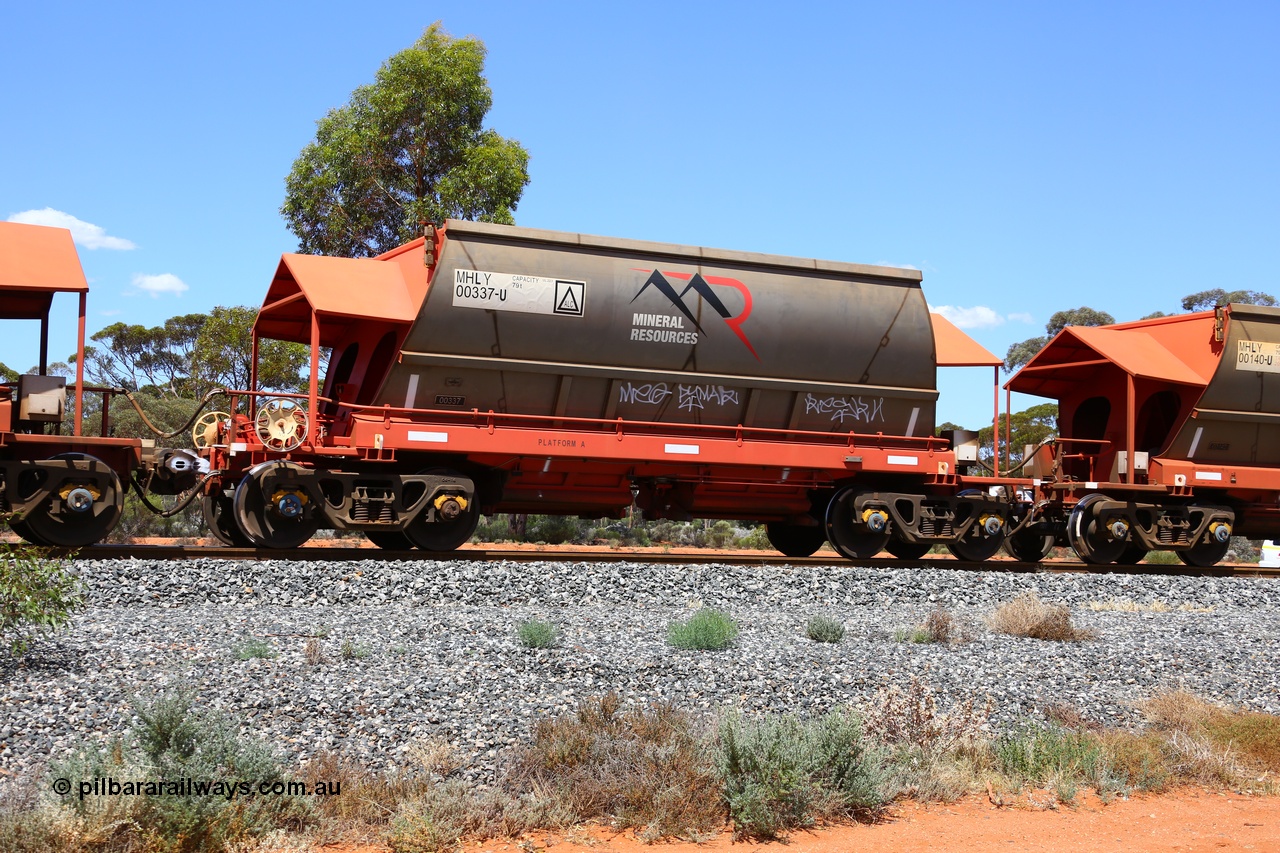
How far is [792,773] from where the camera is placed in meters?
5.69

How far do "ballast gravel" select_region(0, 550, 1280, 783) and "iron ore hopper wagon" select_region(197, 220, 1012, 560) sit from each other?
77.6 inches

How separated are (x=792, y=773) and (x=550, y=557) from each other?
875cm

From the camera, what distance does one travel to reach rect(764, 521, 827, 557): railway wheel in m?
16.9

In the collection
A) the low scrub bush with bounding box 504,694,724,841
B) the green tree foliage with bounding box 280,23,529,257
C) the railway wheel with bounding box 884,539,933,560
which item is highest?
the green tree foliage with bounding box 280,23,529,257

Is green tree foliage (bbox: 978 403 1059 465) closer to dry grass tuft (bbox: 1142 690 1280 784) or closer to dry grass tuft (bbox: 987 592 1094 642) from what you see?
dry grass tuft (bbox: 987 592 1094 642)

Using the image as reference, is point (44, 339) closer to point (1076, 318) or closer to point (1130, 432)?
point (1130, 432)

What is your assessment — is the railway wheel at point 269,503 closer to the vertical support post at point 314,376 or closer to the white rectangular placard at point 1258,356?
the vertical support post at point 314,376

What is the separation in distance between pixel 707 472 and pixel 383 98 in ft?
52.4

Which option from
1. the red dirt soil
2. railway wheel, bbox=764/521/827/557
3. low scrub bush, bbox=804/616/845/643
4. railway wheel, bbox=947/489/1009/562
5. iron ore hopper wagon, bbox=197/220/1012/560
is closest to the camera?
the red dirt soil

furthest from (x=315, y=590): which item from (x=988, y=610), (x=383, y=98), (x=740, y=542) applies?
(x=383, y=98)

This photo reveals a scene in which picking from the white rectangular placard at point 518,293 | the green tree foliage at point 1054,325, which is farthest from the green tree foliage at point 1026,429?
the white rectangular placard at point 518,293

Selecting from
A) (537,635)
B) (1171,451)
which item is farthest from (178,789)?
(1171,451)

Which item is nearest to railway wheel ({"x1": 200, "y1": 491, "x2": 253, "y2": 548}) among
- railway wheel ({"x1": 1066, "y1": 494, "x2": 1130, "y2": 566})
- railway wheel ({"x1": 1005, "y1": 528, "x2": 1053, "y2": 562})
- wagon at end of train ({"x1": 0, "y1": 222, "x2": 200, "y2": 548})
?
wagon at end of train ({"x1": 0, "y1": 222, "x2": 200, "y2": 548})

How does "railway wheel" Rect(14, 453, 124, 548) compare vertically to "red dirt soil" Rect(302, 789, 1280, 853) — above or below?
above
